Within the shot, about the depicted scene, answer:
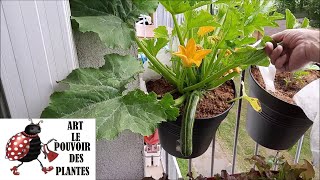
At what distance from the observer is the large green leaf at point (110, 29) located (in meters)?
0.74

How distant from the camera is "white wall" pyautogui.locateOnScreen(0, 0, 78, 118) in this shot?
0.70m

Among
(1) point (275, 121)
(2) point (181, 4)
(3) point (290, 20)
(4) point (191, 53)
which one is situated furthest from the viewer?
(1) point (275, 121)

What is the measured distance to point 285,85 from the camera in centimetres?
105

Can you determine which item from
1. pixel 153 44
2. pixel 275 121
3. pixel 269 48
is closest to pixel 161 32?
pixel 153 44

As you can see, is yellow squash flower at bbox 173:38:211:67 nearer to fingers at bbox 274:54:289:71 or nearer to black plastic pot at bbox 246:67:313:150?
fingers at bbox 274:54:289:71

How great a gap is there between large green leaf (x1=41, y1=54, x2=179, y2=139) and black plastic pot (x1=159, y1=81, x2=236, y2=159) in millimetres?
100

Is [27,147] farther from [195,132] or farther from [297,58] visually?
[297,58]

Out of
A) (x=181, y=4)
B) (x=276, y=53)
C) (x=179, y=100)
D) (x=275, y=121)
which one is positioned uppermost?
(x=181, y=4)

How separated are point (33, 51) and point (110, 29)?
16cm

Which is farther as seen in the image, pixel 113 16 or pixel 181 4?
pixel 113 16

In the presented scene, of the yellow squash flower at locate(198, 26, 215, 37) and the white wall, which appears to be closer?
the white wall

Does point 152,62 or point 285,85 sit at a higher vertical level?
point 152,62

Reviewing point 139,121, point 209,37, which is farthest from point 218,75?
point 139,121

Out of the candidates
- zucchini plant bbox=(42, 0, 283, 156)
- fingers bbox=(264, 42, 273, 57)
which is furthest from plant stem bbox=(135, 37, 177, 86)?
fingers bbox=(264, 42, 273, 57)
